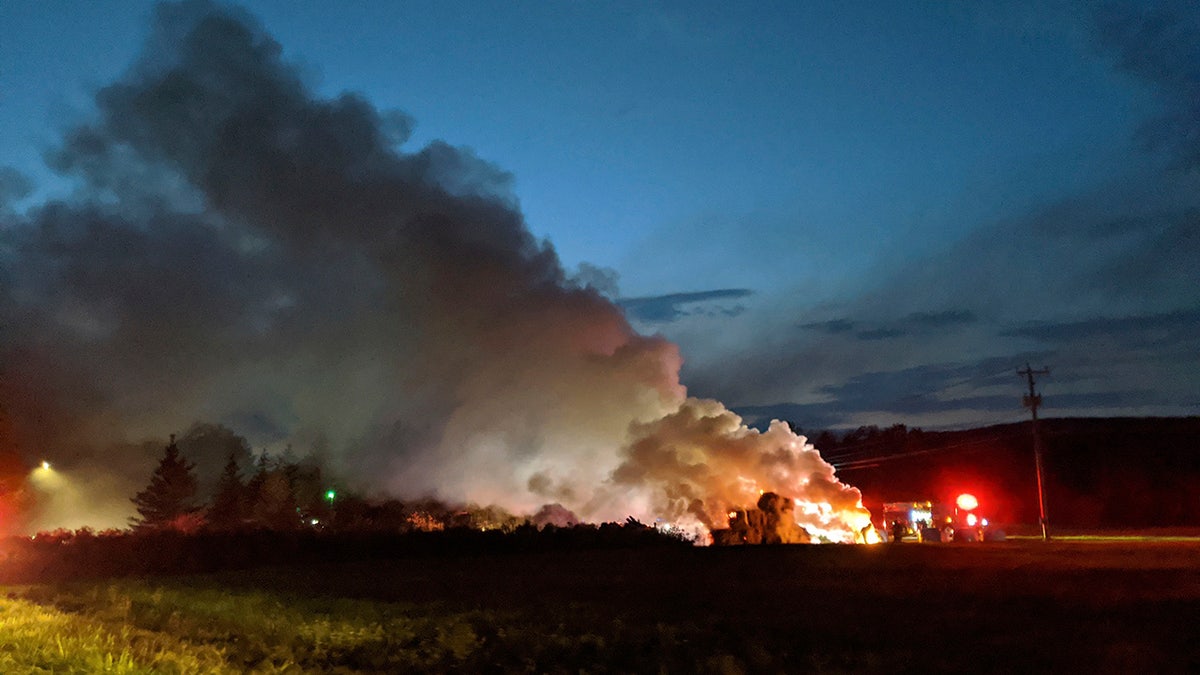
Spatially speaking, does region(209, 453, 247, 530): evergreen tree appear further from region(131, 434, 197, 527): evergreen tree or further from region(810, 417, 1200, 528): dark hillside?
region(810, 417, 1200, 528): dark hillside

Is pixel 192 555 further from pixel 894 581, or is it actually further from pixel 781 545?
pixel 894 581

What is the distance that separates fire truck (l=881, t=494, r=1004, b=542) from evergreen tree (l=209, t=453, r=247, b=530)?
4454 centimetres

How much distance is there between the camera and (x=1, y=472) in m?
66.2

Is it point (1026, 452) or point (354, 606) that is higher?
point (1026, 452)

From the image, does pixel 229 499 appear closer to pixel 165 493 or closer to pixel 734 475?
pixel 165 493

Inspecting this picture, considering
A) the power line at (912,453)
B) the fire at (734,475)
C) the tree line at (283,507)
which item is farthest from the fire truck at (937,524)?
the power line at (912,453)

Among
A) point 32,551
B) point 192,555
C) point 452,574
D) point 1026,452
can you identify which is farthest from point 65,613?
point 1026,452

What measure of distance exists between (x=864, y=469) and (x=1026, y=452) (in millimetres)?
20642

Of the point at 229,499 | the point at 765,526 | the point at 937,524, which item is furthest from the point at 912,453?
the point at 229,499

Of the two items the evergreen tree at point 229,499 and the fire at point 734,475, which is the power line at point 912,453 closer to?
the fire at point 734,475

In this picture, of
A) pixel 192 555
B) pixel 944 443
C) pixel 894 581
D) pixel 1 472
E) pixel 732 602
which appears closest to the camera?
pixel 732 602

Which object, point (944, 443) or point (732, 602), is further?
point (944, 443)

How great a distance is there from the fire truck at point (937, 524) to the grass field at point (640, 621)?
21.4m

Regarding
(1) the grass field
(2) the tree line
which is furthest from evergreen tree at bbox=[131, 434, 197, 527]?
(1) the grass field
